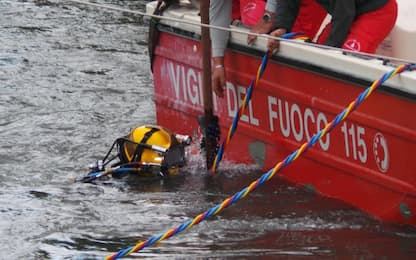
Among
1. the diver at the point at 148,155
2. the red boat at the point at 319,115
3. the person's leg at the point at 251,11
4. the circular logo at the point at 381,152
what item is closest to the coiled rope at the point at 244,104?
the red boat at the point at 319,115

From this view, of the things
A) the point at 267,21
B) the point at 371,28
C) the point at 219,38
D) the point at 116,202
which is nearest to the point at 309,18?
the point at 267,21

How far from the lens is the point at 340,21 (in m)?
6.51

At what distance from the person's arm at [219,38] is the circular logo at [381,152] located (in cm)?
144

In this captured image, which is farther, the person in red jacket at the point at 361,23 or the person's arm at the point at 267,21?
the person's arm at the point at 267,21

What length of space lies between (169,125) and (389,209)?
2588mm

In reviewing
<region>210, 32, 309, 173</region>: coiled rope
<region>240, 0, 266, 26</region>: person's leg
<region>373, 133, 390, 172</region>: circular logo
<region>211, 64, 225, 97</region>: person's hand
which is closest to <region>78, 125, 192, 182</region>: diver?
<region>210, 32, 309, 173</region>: coiled rope

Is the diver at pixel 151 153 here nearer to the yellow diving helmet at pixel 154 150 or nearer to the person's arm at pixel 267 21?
the yellow diving helmet at pixel 154 150

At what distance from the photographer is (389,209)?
625 cm

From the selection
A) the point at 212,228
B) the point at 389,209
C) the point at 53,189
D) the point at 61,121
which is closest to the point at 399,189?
the point at 389,209

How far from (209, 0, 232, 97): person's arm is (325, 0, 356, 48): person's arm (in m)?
0.80

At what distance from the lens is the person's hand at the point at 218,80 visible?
23.5 ft

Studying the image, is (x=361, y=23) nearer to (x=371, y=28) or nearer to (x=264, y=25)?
(x=371, y=28)

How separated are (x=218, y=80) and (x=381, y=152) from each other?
1.52 m

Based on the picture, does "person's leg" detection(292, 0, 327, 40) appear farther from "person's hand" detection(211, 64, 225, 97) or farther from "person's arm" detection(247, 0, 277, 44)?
"person's hand" detection(211, 64, 225, 97)
